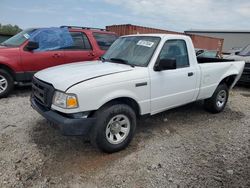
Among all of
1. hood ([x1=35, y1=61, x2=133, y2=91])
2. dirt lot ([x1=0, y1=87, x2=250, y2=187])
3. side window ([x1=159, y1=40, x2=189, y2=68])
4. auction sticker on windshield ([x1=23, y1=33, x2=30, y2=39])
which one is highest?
auction sticker on windshield ([x1=23, y1=33, x2=30, y2=39])

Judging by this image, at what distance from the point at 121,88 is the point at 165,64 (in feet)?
2.85

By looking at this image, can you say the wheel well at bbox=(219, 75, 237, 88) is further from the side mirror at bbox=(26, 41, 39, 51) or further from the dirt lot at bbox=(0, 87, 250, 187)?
the side mirror at bbox=(26, 41, 39, 51)

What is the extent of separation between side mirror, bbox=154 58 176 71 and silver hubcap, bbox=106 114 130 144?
1.00 meters

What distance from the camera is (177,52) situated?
15.5 ft

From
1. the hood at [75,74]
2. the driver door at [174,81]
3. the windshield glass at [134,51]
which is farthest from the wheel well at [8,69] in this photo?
the driver door at [174,81]

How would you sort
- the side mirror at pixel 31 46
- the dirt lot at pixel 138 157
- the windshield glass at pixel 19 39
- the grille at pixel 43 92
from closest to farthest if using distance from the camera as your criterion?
the dirt lot at pixel 138 157 < the grille at pixel 43 92 < the side mirror at pixel 31 46 < the windshield glass at pixel 19 39

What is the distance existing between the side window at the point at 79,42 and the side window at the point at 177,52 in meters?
3.57

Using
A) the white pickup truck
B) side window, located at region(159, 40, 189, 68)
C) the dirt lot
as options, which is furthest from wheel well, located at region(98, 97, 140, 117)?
side window, located at region(159, 40, 189, 68)

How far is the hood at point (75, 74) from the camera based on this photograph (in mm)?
3527

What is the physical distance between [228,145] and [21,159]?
11.0 feet

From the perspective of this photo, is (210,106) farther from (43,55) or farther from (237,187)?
(43,55)

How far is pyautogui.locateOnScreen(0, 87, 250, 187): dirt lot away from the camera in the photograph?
10.6 ft

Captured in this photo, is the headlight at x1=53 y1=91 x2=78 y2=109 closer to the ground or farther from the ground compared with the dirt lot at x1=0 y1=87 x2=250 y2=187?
farther from the ground

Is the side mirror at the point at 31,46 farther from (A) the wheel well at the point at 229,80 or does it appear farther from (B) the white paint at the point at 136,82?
(A) the wheel well at the point at 229,80
